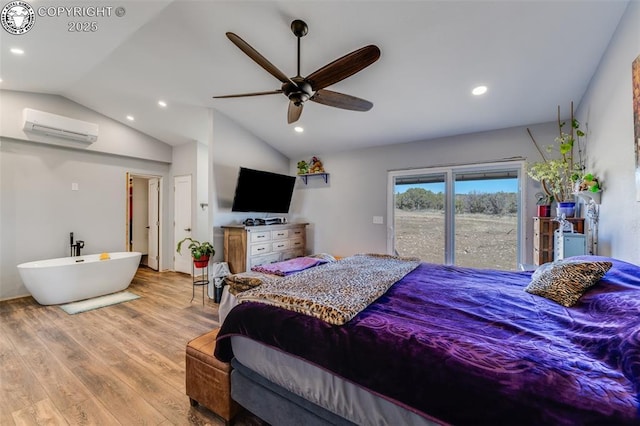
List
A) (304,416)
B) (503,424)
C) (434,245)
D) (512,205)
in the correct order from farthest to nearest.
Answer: (434,245) → (512,205) → (304,416) → (503,424)

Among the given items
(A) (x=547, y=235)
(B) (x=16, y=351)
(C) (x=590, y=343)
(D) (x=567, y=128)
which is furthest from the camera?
(D) (x=567, y=128)

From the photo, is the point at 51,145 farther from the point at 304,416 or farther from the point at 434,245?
the point at 434,245

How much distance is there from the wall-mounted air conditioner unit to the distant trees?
5.04 metres

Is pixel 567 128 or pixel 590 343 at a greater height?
pixel 567 128

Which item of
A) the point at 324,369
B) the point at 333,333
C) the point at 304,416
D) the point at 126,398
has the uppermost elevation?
the point at 333,333

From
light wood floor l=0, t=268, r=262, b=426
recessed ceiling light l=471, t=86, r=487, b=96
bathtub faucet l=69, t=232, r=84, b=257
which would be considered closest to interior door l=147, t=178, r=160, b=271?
bathtub faucet l=69, t=232, r=84, b=257

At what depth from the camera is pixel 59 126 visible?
3873mm

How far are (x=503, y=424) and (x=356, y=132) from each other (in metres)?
3.70

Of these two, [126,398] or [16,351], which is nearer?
[126,398]

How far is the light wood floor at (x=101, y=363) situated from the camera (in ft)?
5.54

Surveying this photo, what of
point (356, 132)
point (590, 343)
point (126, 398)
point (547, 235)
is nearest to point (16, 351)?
point (126, 398)

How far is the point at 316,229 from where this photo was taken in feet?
16.4

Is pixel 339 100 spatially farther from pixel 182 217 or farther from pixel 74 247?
pixel 74 247

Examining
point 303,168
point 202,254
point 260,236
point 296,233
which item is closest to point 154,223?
point 202,254
